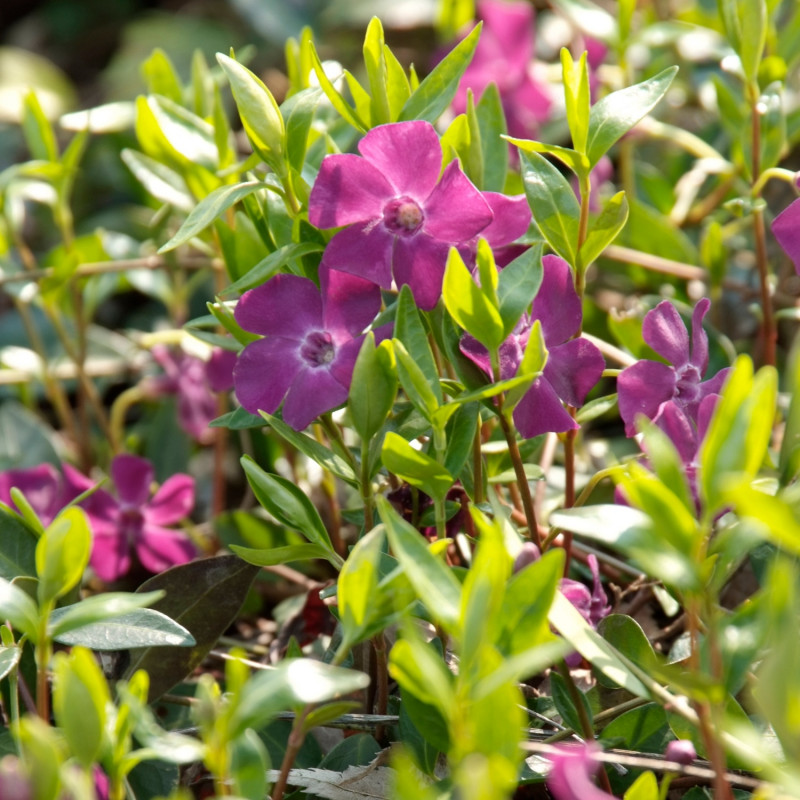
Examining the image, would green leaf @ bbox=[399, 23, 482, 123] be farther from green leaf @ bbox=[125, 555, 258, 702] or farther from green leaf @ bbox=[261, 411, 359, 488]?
green leaf @ bbox=[125, 555, 258, 702]

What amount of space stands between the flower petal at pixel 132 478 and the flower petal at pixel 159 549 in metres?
0.05

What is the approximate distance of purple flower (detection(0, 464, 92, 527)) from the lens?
133 cm

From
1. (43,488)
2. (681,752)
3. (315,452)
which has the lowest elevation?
(43,488)

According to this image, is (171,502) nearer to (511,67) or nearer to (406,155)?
(406,155)

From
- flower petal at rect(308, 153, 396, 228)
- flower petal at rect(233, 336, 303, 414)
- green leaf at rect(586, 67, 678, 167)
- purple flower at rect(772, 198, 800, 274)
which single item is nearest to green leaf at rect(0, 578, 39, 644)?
flower petal at rect(233, 336, 303, 414)

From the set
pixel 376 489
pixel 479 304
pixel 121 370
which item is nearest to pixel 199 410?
pixel 121 370

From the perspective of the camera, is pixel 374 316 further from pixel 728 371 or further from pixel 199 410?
pixel 199 410

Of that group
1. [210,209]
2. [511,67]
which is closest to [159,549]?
[210,209]

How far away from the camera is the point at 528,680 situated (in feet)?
3.55

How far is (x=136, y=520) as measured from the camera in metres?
1.38

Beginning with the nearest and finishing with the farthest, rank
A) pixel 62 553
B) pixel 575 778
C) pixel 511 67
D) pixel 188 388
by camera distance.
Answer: pixel 575 778 < pixel 62 553 < pixel 188 388 < pixel 511 67

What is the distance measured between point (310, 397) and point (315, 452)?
1.9 inches

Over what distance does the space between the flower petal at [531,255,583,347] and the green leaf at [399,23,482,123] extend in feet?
0.59

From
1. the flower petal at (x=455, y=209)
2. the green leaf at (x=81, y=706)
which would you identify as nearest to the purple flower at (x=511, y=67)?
the flower petal at (x=455, y=209)
